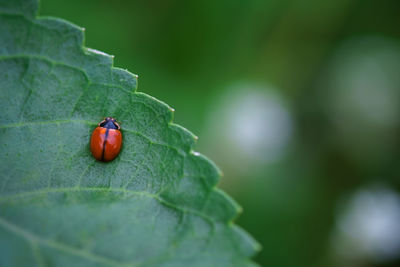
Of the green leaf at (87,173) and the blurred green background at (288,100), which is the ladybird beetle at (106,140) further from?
the blurred green background at (288,100)

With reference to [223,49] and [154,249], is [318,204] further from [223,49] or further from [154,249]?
[154,249]

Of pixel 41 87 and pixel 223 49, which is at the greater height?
pixel 223 49

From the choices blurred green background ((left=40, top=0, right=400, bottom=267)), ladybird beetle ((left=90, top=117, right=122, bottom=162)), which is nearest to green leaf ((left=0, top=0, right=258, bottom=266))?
ladybird beetle ((left=90, top=117, right=122, bottom=162))

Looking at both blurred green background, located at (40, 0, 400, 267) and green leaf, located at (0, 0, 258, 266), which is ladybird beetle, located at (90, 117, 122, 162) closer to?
green leaf, located at (0, 0, 258, 266)

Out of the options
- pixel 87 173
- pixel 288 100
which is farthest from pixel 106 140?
pixel 288 100

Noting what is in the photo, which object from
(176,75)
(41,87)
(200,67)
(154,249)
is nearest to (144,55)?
(176,75)

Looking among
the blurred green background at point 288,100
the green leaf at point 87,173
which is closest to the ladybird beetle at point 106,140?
the green leaf at point 87,173

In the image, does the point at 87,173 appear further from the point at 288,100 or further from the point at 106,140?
the point at 288,100
